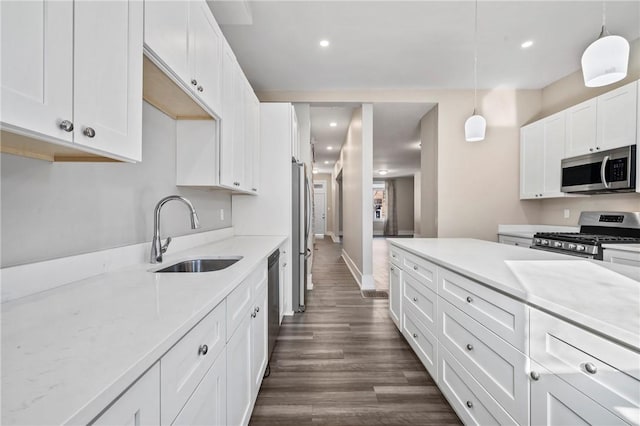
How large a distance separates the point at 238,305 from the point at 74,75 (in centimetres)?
95

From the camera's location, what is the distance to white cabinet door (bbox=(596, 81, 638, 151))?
2.52 m

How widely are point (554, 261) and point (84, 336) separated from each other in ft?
6.34

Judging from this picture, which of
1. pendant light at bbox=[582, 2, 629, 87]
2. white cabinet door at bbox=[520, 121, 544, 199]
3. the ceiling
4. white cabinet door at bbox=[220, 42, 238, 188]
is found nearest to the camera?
pendant light at bbox=[582, 2, 629, 87]

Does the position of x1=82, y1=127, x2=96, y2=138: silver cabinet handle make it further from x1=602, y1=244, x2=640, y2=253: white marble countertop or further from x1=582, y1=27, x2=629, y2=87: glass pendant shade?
x1=602, y1=244, x2=640, y2=253: white marble countertop

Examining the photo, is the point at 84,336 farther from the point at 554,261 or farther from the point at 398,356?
the point at 398,356

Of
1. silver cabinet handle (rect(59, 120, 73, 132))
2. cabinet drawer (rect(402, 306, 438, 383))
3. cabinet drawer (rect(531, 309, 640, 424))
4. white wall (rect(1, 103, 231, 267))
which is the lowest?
cabinet drawer (rect(402, 306, 438, 383))

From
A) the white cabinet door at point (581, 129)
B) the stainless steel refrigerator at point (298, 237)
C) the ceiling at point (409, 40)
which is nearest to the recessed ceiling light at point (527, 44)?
the ceiling at point (409, 40)

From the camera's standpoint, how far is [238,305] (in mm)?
1181

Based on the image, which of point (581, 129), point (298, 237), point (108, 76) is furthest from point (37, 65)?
point (581, 129)

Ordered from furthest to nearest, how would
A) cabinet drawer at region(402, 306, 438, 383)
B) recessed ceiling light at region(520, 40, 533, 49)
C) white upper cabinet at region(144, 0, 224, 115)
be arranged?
recessed ceiling light at region(520, 40, 533, 49)
cabinet drawer at region(402, 306, 438, 383)
white upper cabinet at region(144, 0, 224, 115)

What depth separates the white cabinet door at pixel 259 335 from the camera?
1.47 metres

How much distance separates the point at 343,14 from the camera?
2393mm

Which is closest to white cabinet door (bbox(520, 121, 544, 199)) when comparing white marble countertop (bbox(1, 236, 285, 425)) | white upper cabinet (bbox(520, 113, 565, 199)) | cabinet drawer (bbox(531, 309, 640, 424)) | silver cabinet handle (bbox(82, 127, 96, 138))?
white upper cabinet (bbox(520, 113, 565, 199))

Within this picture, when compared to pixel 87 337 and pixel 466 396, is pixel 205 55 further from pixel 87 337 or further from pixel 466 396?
pixel 466 396
